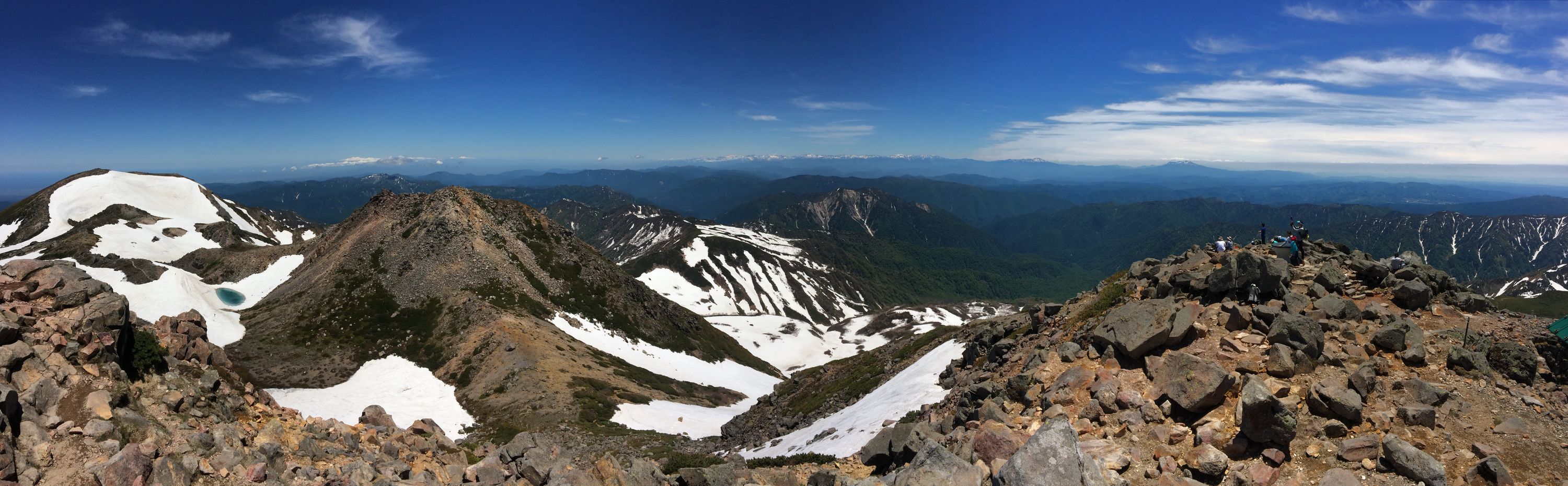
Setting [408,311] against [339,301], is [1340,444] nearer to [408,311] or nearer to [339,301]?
[408,311]

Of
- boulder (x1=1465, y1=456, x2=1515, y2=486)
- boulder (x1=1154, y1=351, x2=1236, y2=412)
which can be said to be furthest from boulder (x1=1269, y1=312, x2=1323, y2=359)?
boulder (x1=1465, y1=456, x2=1515, y2=486)

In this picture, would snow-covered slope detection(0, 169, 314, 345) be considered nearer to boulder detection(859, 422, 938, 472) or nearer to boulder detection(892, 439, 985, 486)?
boulder detection(859, 422, 938, 472)

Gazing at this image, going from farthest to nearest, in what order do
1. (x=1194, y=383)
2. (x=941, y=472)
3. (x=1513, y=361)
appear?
(x=1513, y=361) < (x=1194, y=383) < (x=941, y=472)

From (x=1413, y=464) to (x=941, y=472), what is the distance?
10.4 meters

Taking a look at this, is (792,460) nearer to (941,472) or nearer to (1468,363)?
(941,472)

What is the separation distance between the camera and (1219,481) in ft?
43.4

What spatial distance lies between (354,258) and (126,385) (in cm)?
8634

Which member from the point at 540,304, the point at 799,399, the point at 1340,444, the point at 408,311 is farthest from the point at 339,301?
the point at 1340,444

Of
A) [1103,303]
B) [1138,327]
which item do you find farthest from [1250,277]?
[1103,303]

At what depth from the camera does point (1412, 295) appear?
1839cm

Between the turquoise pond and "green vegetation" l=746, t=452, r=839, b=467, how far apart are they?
9441cm

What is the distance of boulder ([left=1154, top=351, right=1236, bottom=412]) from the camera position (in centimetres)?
1459

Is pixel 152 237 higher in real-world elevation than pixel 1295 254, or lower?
lower

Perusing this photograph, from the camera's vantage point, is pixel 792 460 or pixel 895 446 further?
pixel 792 460
